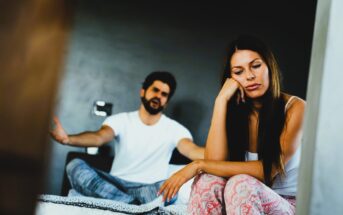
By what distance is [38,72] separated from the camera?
0.37 m

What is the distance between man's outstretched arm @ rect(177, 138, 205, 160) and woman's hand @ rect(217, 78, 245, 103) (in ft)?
3.81

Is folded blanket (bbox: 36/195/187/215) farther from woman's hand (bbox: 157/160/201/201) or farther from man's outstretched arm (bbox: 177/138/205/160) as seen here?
man's outstretched arm (bbox: 177/138/205/160)

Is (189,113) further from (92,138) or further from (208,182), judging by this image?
(208,182)

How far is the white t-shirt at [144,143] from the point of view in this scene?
A: 3.40 m

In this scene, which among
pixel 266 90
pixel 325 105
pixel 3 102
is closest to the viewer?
pixel 3 102

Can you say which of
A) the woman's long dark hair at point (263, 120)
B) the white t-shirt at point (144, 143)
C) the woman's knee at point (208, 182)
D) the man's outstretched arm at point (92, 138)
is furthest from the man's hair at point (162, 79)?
the woman's knee at point (208, 182)

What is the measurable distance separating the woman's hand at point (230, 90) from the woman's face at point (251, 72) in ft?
0.08

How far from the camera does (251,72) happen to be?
2.21 metres

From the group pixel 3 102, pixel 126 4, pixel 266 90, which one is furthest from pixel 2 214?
pixel 126 4

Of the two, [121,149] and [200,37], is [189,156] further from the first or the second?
[200,37]

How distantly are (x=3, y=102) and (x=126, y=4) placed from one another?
384 cm

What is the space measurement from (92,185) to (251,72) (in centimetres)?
125

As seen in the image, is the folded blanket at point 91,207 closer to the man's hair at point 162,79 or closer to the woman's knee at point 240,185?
the woman's knee at point 240,185

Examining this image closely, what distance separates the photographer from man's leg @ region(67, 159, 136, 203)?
274cm
